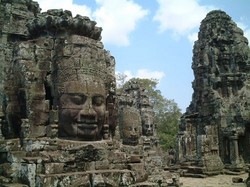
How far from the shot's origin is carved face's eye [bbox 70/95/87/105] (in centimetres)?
689

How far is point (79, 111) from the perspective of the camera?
22.5 feet

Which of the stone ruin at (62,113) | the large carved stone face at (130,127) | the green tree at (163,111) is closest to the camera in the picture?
the stone ruin at (62,113)

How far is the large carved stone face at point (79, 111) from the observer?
6.85m

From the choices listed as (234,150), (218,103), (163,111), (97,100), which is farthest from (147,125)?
(163,111)

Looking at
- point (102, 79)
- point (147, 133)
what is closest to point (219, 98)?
point (147, 133)

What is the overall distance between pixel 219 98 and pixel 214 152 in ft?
13.2

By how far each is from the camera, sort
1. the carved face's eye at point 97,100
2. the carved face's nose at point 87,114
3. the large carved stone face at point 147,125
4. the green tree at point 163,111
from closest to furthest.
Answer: the carved face's nose at point 87,114 → the carved face's eye at point 97,100 → the large carved stone face at point 147,125 → the green tree at point 163,111

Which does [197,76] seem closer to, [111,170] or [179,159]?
[179,159]

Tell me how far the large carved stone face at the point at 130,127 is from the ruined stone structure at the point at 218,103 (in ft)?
22.1

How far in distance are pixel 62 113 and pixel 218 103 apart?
15909mm

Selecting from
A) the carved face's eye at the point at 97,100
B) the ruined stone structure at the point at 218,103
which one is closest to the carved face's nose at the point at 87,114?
the carved face's eye at the point at 97,100

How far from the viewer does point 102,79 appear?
7410 mm

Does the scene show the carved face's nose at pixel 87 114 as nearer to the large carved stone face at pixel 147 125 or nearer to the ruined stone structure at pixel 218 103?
the large carved stone face at pixel 147 125

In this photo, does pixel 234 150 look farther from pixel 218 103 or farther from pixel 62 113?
pixel 62 113
